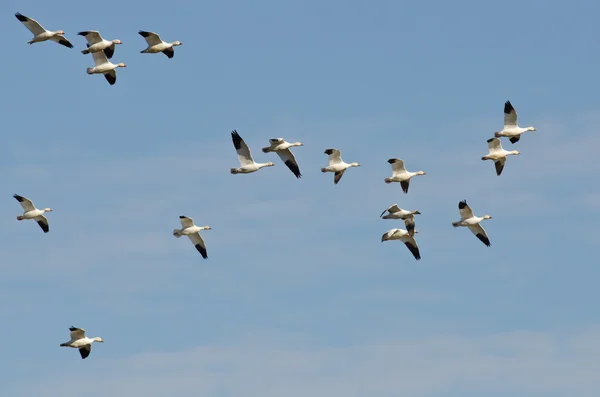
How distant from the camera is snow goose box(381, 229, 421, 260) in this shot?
5495cm

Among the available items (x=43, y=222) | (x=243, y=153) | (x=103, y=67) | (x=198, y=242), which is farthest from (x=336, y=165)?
(x=43, y=222)

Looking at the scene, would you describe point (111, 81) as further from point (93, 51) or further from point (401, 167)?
point (401, 167)

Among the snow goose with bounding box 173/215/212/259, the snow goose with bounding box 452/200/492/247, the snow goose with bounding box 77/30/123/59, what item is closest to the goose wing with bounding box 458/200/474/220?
the snow goose with bounding box 452/200/492/247

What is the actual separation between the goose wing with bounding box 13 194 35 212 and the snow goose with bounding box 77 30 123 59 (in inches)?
216

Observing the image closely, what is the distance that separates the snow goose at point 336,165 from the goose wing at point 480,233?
4317 mm

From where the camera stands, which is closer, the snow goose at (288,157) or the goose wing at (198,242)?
the snow goose at (288,157)

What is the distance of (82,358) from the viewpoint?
51.0 metres

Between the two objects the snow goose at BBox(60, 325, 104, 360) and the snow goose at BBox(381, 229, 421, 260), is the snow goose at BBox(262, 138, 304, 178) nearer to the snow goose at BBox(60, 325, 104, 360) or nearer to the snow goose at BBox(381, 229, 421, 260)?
the snow goose at BBox(381, 229, 421, 260)

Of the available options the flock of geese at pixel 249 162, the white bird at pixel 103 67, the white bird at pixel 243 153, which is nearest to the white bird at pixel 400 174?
the flock of geese at pixel 249 162

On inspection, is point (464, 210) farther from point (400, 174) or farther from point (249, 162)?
point (249, 162)

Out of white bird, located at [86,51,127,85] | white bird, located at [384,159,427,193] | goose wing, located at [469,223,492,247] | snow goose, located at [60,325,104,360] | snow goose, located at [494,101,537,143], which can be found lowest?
snow goose, located at [60,325,104,360]

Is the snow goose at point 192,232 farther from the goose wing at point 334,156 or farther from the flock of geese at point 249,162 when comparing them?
the goose wing at point 334,156

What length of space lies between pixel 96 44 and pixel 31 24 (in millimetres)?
1984

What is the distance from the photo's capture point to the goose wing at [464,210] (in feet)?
174
